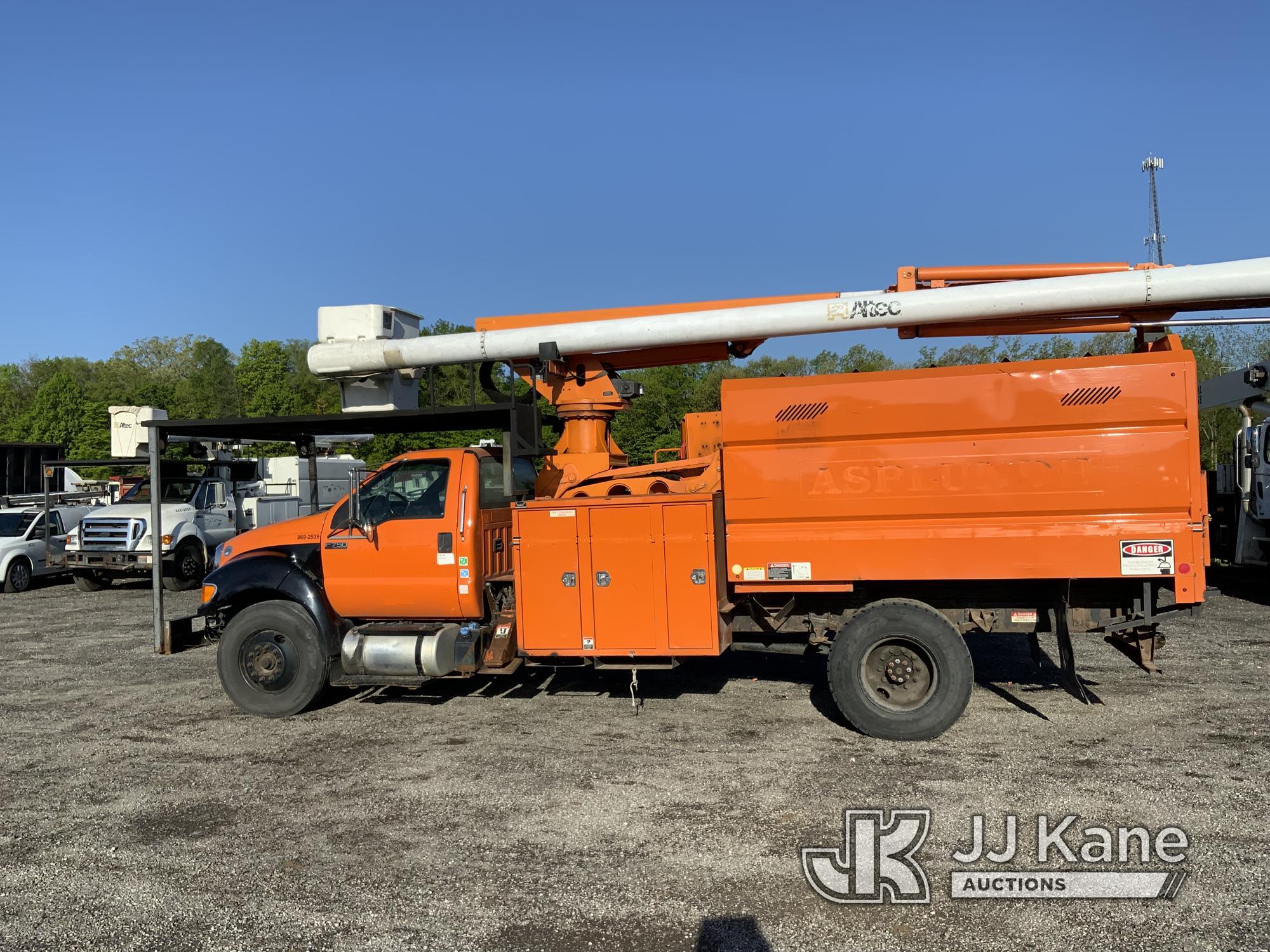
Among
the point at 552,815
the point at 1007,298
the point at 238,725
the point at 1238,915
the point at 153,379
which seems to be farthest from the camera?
the point at 153,379

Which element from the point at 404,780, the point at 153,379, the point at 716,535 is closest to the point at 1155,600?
the point at 716,535

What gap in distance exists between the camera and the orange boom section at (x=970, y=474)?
20.3ft

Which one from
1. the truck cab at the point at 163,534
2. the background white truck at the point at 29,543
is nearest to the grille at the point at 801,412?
the truck cab at the point at 163,534

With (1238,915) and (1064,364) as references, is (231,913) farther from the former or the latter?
(1064,364)

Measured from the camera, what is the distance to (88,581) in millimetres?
18609

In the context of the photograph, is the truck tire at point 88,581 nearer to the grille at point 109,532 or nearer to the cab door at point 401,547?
the grille at point 109,532

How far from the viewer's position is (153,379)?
76312 mm

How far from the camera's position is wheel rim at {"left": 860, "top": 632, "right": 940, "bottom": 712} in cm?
679

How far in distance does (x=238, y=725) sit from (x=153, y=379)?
7866 cm

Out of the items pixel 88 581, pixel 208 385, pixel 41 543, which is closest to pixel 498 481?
pixel 88 581

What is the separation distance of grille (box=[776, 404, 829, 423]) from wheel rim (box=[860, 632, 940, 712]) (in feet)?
5.74

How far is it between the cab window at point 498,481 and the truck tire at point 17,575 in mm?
15175

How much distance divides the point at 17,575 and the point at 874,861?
64.6 ft

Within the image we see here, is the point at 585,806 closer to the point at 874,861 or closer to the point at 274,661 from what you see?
the point at 874,861
